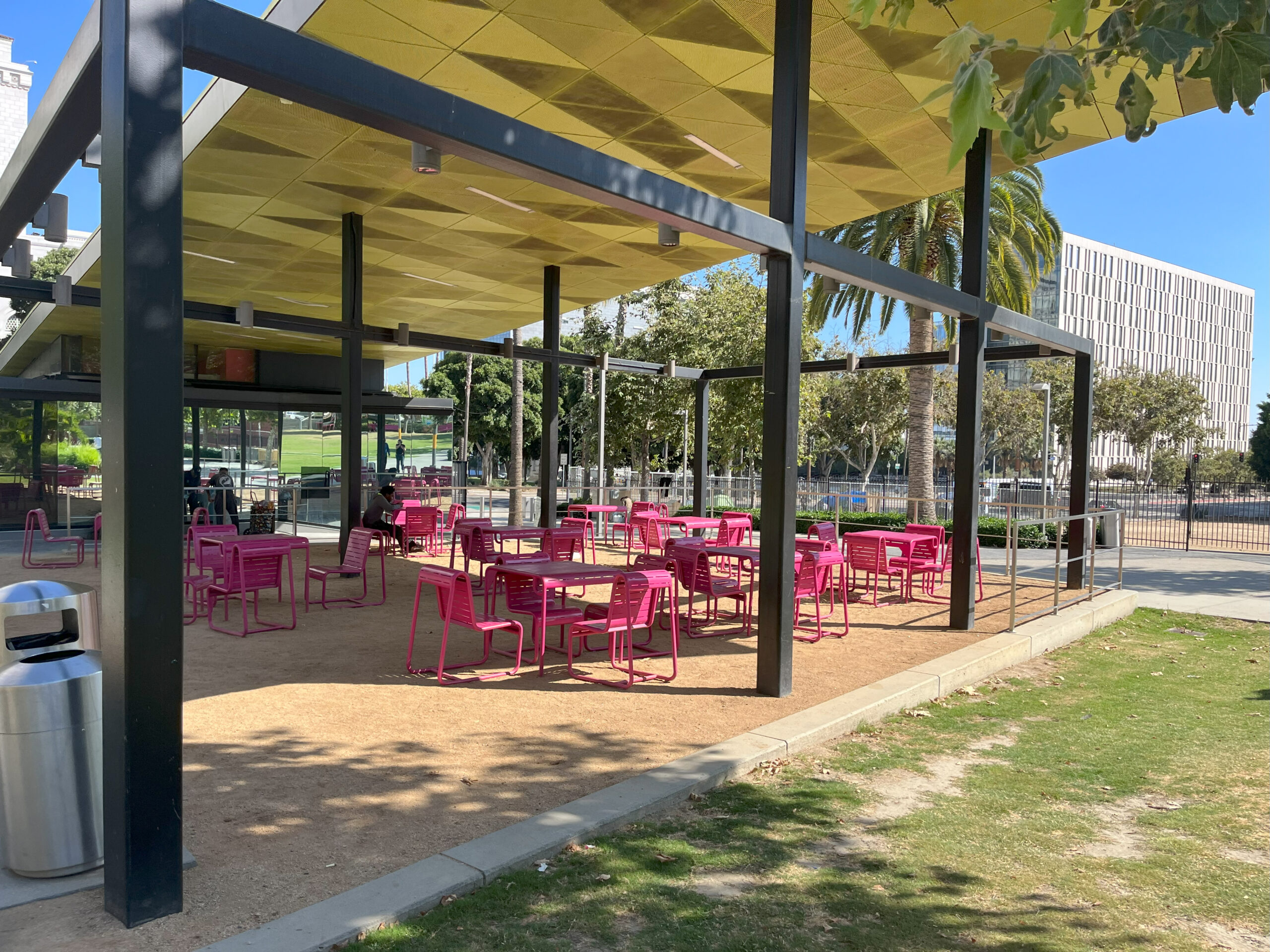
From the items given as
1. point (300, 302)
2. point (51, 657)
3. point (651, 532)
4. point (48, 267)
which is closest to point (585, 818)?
point (51, 657)

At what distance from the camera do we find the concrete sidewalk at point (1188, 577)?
489 inches

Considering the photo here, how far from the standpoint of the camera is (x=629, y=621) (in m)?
6.98

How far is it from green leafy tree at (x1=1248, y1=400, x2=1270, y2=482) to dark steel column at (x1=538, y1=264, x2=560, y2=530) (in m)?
56.8

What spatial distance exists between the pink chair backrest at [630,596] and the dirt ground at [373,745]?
0.53 meters

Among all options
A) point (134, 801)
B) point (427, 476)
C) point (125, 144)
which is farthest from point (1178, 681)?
point (427, 476)

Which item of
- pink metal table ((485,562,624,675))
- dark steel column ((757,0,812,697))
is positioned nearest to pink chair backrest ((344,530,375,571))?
pink metal table ((485,562,624,675))

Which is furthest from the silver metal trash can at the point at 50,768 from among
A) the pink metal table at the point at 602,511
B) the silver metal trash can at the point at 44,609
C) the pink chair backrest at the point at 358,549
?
the pink metal table at the point at 602,511

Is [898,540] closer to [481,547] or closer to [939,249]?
[481,547]

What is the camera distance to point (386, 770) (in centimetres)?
490

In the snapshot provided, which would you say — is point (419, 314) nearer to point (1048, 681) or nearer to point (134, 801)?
point (1048, 681)

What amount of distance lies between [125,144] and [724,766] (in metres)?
4.08

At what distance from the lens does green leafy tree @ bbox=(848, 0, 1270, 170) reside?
6.72ft

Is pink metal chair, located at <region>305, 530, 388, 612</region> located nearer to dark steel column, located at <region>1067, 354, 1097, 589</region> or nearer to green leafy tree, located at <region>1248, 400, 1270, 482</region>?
dark steel column, located at <region>1067, 354, 1097, 589</region>

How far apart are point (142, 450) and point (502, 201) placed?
845 centimetres
